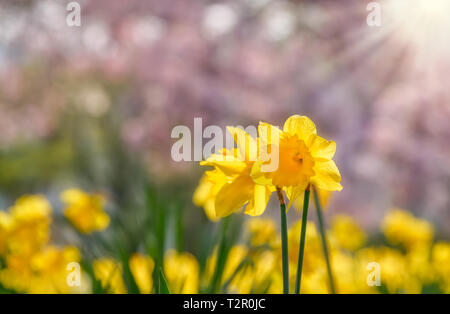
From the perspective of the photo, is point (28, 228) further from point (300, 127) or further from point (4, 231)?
point (300, 127)

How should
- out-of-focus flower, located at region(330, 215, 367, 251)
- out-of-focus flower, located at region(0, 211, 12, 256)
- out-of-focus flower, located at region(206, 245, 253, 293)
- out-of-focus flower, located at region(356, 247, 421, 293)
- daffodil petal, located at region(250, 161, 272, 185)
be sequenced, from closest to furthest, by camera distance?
daffodil petal, located at region(250, 161, 272, 185)
out-of-focus flower, located at region(206, 245, 253, 293)
out-of-focus flower, located at region(0, 211, 12, 256)
out-of-focus flower, located at region(356, 247, 421, 293)
out-of-focus flower, located at region(330, 215, 367, 251)

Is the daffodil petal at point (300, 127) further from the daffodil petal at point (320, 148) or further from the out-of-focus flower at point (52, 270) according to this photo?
the out-of-focus flower at point (52, 270)

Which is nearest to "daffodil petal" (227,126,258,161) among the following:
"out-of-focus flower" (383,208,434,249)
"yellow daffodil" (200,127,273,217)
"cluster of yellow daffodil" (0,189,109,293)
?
"yellow daffodil" (200,127,273,217)

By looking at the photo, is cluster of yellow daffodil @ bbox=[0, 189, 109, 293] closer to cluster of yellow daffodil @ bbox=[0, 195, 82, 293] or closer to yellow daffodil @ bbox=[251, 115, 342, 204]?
cluster of yellow daffodil @ bbox=[0, 195, 82, 293]

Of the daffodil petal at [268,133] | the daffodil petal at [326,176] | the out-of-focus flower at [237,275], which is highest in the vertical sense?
the daffodil petal at [268,133]

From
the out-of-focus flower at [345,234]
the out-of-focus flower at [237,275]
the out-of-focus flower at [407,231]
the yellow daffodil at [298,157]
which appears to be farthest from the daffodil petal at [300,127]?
the out-of-focus flower at [407,231]

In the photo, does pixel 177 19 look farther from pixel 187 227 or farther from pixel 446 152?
pixel 446 152

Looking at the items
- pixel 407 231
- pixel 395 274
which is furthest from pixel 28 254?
pixel 407 231
